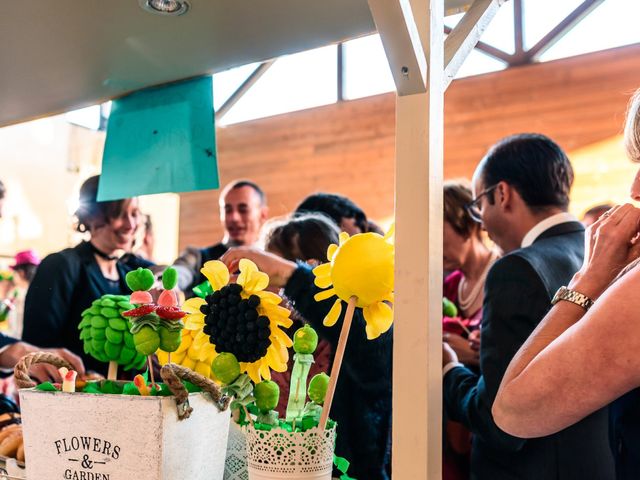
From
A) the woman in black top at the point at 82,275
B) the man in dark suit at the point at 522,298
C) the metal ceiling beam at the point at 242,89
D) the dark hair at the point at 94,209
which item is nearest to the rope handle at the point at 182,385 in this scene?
the man in dark suit at the point at 522,298

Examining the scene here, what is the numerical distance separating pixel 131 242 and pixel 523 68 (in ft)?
13.5

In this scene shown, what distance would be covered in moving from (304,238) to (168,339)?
2.59ft

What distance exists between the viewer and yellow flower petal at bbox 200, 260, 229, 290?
2.86ft

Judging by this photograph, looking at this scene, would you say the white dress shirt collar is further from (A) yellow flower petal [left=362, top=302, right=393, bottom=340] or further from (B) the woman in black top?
(B) the woman in black top

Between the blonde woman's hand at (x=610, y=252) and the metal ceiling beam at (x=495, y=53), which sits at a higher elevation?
the metal ceiling beam at (x=495, y=53)

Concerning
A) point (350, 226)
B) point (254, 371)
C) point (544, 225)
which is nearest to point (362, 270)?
point (254, 371)

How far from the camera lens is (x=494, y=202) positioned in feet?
5.14

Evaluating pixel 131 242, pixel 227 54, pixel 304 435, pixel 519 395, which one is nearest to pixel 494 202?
pixel 227 54

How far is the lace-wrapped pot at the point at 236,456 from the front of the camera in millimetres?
977

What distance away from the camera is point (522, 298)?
1324 mm

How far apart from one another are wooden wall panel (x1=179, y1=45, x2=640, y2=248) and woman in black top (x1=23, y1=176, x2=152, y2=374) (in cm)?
367

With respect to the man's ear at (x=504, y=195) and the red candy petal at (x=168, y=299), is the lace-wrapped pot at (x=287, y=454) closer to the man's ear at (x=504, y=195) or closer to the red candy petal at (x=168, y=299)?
the red candy petal at (x=168, y=299)

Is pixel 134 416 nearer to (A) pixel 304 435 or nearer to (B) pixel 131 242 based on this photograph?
(A) pixel 304 435

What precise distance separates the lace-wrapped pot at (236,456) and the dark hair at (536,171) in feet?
2.77
